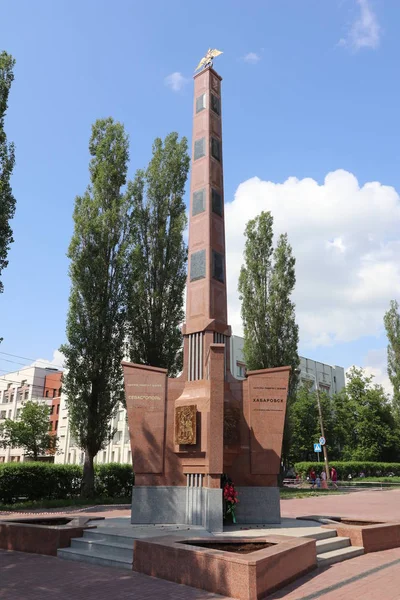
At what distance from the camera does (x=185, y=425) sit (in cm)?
1116

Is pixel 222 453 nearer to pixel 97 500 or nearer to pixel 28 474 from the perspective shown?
pixel 97 500

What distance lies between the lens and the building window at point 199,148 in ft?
45.8

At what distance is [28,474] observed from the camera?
19625 mm

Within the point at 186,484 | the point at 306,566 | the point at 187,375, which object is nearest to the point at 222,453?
the point at 186,484

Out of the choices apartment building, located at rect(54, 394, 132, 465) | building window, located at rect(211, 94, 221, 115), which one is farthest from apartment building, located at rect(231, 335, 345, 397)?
building window, located at rect(211, 94, 221, 115)

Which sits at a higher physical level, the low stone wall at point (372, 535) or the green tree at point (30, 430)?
the green tree at point (30, 430)

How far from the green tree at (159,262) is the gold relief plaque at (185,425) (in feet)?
30.3

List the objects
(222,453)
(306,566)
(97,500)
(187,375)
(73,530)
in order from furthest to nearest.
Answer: (97,500) → (187,375) → (222,453) → (73,530) → (306,566)

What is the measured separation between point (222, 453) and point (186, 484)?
4.59 ft

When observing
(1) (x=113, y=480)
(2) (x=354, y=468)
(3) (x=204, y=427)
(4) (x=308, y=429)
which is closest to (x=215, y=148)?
(3) (x=204, y=427)

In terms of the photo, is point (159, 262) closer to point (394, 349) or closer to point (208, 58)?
point (208, 58)

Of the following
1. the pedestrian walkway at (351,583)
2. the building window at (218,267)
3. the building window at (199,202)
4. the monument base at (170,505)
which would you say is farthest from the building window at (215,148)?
the pedestrian walkway at (351,583)

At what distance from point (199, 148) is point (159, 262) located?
8.19 meters

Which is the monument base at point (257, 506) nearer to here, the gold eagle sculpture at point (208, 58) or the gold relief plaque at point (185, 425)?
the gold relief plaque at point (185, 425)
